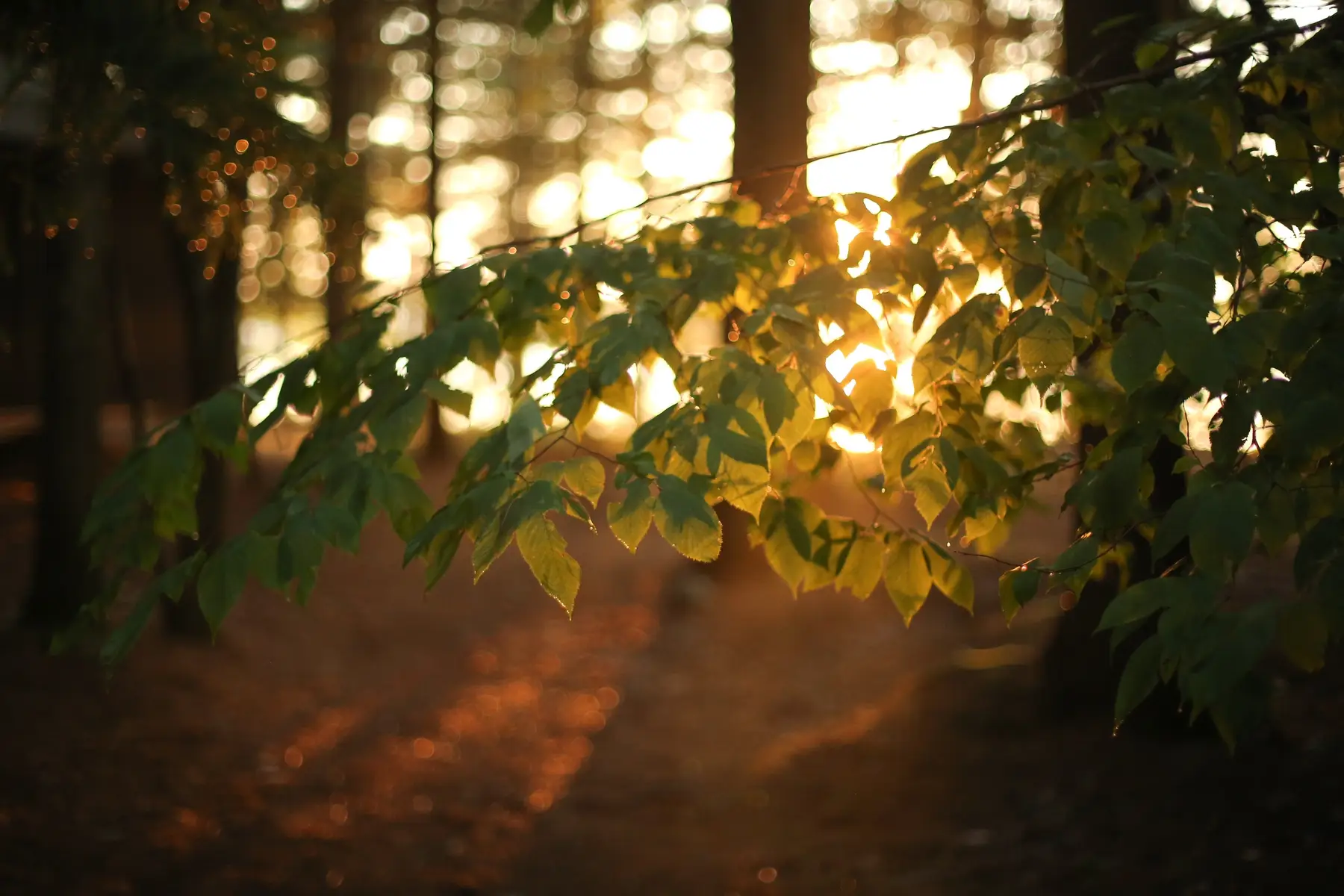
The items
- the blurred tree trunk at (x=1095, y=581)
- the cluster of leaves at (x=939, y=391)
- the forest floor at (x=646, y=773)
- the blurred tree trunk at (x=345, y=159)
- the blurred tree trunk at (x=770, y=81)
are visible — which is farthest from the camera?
the blurred tree trunk at (x=770, y=81)

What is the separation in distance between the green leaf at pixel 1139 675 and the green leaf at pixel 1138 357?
58 cm

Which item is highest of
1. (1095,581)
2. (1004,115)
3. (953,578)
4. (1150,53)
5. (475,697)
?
(1150,53)

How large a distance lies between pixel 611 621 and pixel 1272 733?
29.2ft

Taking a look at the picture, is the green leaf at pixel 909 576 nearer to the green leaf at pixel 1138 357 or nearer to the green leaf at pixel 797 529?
the green leaf at pixel 797 529

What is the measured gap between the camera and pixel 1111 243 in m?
2.78

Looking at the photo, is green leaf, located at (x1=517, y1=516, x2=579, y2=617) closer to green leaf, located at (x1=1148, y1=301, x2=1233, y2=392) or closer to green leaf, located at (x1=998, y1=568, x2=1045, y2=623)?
green leaf, located at (x1=998, y1=568, x2=1045, y2=623)

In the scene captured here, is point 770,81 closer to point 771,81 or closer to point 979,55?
point 771,81

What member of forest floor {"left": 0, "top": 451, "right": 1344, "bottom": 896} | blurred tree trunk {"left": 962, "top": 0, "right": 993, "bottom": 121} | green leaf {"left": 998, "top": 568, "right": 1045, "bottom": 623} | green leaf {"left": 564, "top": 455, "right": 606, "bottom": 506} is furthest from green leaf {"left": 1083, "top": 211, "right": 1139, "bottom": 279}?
blurred tree trunk {"left": 962, "top": 0, "right": 993, "bottom": 121}

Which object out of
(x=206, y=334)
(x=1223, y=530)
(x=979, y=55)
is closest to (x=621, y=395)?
(x=1223, y=530)

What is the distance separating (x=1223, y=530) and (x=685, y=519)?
3.37 ft

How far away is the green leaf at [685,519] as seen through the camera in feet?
7.16

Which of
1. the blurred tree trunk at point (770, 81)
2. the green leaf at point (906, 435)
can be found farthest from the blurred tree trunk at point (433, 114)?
the green leaf at point (906, 435)

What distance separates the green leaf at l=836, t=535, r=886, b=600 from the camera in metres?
3.12

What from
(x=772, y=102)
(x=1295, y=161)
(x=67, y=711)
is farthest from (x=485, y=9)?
(x=1295, y=161)
